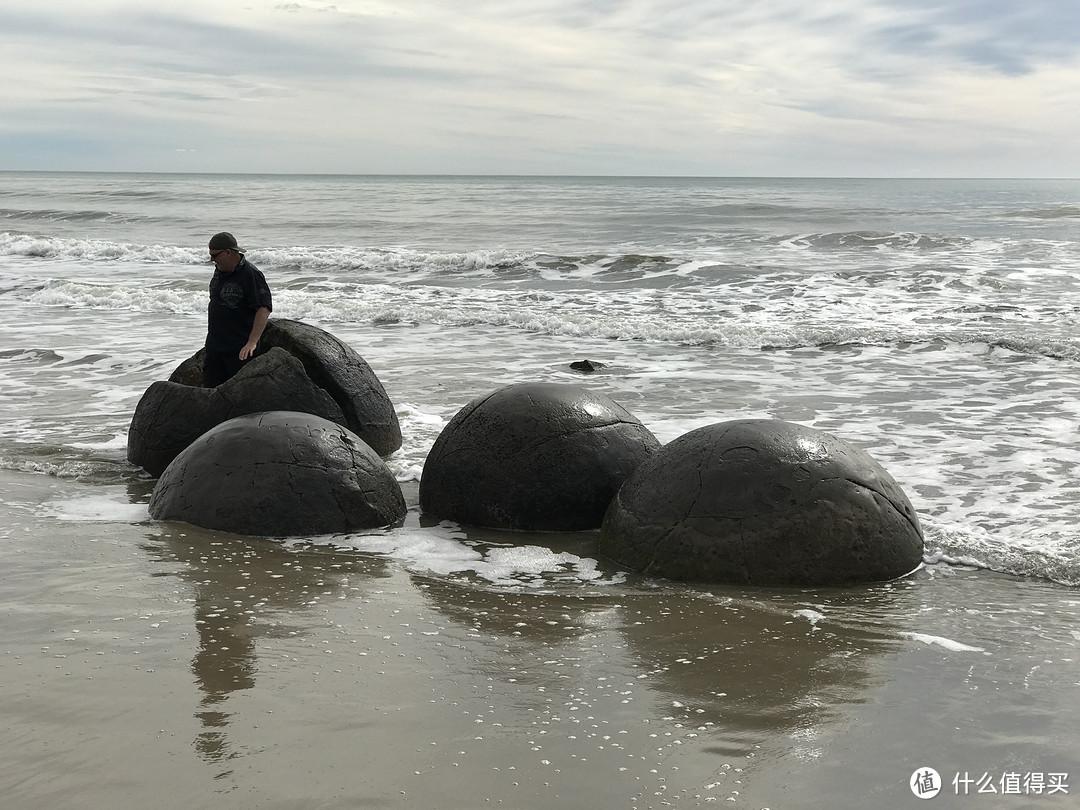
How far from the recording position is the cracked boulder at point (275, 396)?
6723 mm

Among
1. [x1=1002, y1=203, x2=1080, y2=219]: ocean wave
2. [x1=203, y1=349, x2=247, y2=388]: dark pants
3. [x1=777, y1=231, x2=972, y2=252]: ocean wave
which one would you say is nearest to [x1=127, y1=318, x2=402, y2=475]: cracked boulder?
[x1=203, y1=349, x2=247, y2=388]: dark pants

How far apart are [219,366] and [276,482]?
2.27 metres

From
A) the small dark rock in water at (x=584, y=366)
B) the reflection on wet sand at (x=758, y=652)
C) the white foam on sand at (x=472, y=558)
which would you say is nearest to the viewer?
the reflection on wet sand at (x=758, y=652)

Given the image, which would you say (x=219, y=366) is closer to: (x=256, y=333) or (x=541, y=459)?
(x=256, y=333)

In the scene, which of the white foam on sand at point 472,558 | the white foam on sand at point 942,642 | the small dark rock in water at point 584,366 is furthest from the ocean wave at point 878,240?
the white foam on sand at point 942,642

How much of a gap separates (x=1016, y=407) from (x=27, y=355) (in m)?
10.5

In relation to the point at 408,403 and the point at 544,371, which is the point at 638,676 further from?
the point at 544,371

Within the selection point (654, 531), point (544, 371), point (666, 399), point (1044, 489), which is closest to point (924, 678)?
point (654, 531)

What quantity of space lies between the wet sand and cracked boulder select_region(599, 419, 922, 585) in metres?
0.12

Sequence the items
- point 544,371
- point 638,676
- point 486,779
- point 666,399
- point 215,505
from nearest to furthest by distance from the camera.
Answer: point 486,779, point 638,676, point 215,505, point 666,399, point 544,371

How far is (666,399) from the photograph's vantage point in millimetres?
9758

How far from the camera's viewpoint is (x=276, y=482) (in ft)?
17.9

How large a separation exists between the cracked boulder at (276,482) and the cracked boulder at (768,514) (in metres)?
1.57

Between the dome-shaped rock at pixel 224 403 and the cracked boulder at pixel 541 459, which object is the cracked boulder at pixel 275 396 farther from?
the cracked boulder at pixel 541 459
